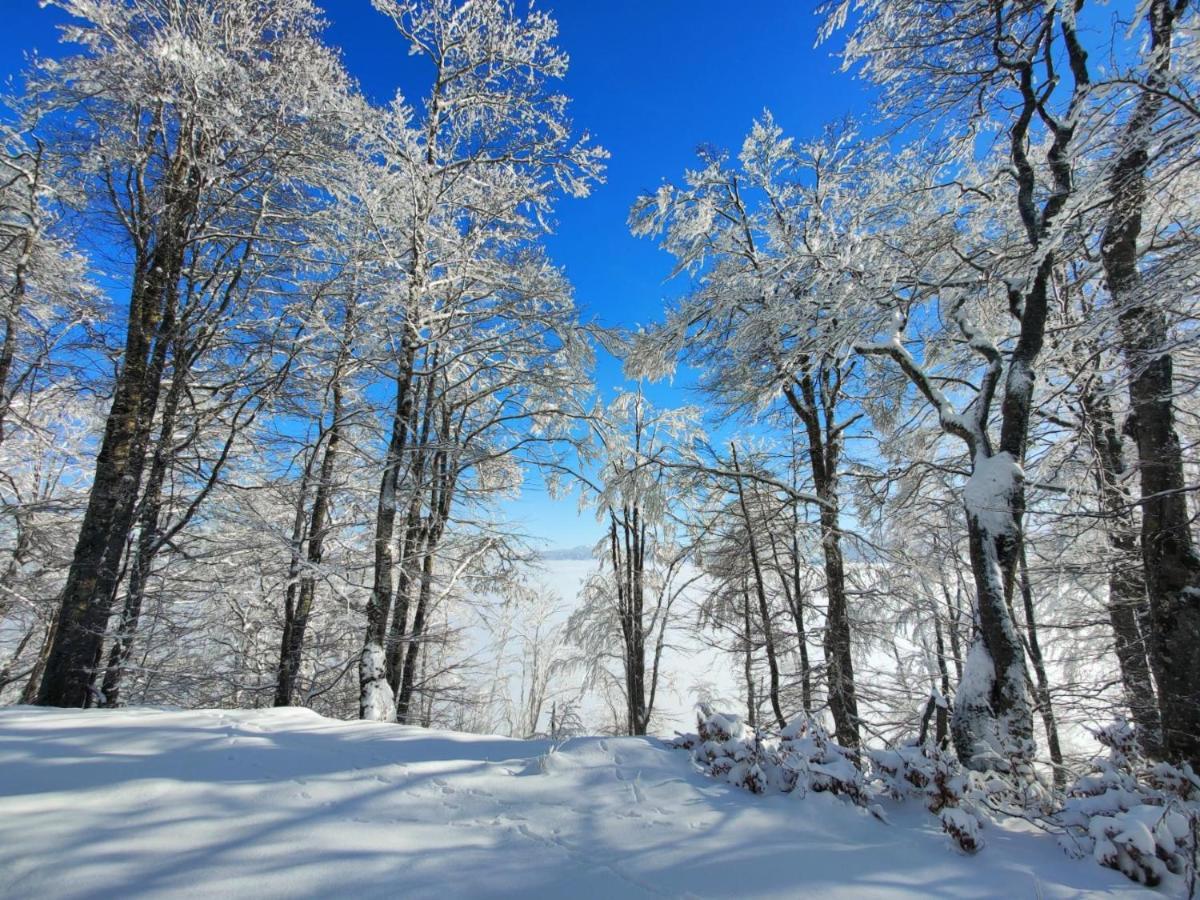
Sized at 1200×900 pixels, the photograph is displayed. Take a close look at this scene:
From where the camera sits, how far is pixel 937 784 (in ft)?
8.27

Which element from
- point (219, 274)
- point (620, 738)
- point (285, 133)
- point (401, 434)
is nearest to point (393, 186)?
point (285, 133)

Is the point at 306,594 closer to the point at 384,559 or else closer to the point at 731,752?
the point at 384,559

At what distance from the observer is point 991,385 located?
4832 millimetres

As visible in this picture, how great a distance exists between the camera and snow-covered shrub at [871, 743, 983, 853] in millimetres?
2141

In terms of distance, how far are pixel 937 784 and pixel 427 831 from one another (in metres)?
2.37

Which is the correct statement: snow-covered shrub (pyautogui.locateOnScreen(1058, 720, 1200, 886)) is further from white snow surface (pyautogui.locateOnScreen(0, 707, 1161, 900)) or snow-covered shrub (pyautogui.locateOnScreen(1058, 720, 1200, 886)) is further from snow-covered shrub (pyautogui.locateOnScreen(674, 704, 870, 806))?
snow-covered shrub (pyautogui.locateOnScreen(674, 704, 870, 806))

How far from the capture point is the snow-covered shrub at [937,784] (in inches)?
84.3

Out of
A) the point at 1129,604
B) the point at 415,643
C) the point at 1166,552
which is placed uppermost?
the point at 1166,552

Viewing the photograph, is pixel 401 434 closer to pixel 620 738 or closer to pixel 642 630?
pixel 620 738

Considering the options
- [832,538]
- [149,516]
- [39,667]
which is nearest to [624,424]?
[832,538]

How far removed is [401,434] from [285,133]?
3.67 m

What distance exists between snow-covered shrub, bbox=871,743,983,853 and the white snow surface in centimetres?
8

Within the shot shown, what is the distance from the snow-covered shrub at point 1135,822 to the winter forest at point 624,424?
0.01m

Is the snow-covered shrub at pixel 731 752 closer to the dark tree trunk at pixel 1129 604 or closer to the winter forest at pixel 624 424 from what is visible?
the winter forest at pixel 624 424
